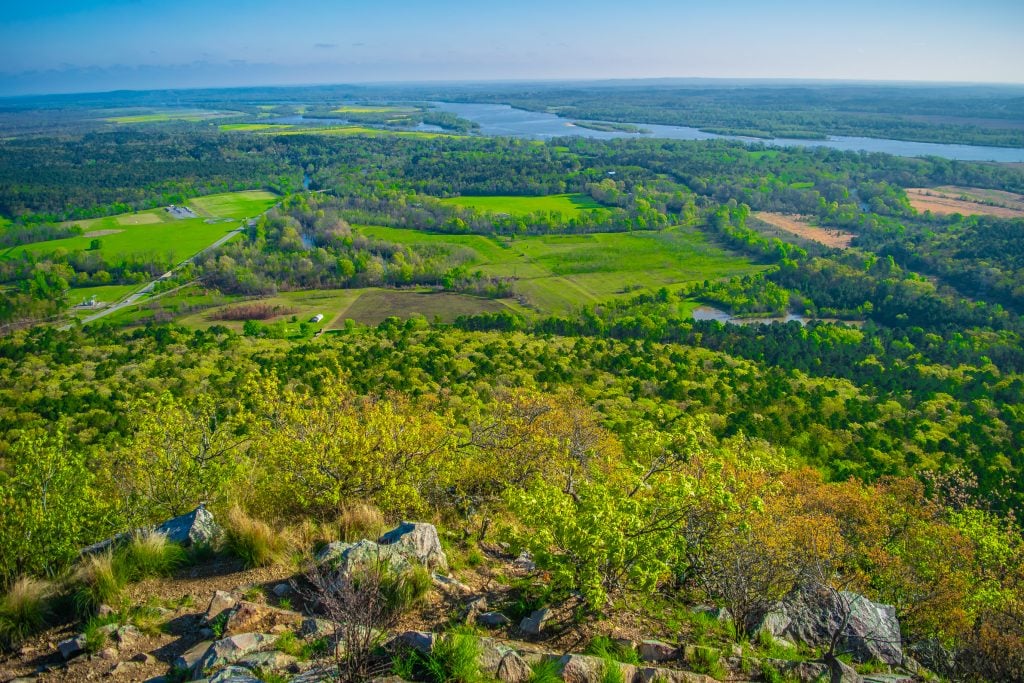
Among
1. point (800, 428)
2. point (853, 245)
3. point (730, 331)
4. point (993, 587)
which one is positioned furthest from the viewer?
point (853, 245)

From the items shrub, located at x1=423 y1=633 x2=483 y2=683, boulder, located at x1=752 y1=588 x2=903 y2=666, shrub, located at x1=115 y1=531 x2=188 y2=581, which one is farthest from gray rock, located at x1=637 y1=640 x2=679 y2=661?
shrub, located at x1=115 y1=531 x2=188 y2=581

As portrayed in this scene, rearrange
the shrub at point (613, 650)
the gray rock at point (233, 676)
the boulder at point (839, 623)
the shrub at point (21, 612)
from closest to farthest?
the gray rock at point (233, 676)
the shrub at point (21, 612)
the shrub at point (613, 650)
the boulder at point (839, 623)

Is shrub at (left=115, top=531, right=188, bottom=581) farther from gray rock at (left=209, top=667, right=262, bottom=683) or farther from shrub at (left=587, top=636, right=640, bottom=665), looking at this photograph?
shrub at (left=587, top=636, right=640, bottom=665)

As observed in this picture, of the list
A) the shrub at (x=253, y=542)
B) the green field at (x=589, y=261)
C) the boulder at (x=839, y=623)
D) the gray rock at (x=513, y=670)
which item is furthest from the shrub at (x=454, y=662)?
the green field at (x=589, y=261)

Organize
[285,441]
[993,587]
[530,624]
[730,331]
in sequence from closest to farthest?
[530,624]
[285,441]
[993,587]
[730,331]

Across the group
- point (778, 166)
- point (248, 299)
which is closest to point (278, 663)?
point (248, 299)

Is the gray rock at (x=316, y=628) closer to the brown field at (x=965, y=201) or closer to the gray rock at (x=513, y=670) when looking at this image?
the gray rock at (x=513, y=670)

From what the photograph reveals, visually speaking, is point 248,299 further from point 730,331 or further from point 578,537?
point 578,537
